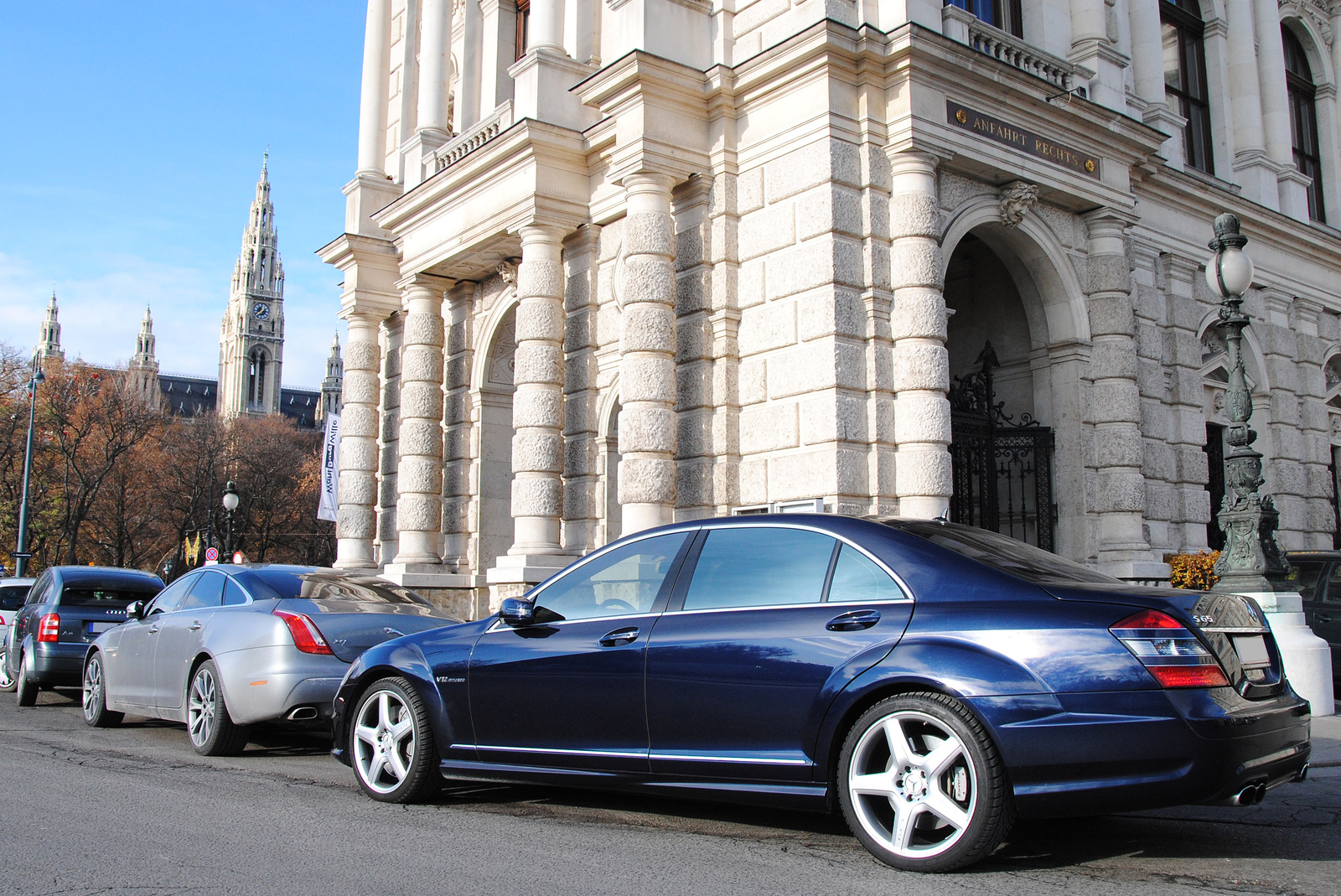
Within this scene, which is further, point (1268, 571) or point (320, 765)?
point (1268, 571)

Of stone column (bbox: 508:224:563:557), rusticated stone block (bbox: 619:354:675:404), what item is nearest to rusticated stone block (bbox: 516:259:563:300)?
stone column (bbox: 508:224:563:557)

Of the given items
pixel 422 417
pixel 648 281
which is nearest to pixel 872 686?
pixel 648 281

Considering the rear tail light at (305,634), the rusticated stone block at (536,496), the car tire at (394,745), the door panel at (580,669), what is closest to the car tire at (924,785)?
the door panel at (580,669)

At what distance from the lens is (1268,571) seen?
435 inches

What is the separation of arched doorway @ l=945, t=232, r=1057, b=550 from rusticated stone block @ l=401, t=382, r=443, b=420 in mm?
8554

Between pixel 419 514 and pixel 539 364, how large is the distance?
14.7ft

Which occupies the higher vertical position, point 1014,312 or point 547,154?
point 547,154

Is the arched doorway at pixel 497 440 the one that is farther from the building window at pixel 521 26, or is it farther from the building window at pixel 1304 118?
the building window at pixel 1304 118

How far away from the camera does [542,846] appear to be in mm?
4926

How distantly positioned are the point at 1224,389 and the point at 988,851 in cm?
1688

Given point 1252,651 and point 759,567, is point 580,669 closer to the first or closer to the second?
point 759,567

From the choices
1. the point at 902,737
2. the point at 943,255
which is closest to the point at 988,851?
the point at 902,737

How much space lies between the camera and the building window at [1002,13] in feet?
53.3

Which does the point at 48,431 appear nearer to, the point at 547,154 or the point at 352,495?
the point at 352,495
